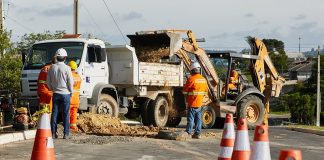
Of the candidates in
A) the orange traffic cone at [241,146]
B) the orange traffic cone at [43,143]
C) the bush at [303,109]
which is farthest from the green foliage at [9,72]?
the bush at [303,109]

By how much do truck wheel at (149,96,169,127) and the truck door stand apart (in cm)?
200

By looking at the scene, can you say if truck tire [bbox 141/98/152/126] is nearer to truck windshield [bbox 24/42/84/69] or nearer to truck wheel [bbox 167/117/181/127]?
truck wheel [bbox 167/117/181/127]

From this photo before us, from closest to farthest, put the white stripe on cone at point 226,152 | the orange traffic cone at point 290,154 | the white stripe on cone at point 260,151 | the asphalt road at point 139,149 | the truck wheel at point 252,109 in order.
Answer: the orange traffic cone at point 290,154 < the white stripe on cone at point 260,151 < the white stripe on cone at point 226,152 < the asphalt road at point 139,149 < the truck wheel at point 252,109

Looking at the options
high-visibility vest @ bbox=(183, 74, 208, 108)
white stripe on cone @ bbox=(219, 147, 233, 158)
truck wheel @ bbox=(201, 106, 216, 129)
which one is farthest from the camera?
truck wheel @ bbox=(201, 106, 216, 129)

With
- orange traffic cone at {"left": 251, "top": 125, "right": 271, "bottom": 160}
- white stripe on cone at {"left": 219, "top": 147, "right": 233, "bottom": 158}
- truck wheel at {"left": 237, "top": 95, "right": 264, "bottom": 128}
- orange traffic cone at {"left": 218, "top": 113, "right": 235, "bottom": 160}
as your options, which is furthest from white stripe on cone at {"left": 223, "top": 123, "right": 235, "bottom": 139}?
truck wheel at {"left": 237, "top": 95, "right": 264, "bottom": 128}

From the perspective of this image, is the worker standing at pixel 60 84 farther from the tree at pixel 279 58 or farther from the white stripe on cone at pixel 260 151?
the tree at pixel 279 58

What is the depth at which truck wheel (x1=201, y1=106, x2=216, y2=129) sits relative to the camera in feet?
60.0

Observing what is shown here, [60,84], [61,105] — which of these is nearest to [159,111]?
[61,105]

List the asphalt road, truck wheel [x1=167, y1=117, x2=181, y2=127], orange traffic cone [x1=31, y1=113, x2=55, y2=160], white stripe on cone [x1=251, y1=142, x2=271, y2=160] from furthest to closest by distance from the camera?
1. truck wheel [x1=167, y1=117, x2=181, y2=127]
2. the asphalt road
3. orange traffic cone [x1=31, y1=113, x2=55, y2=160]
4. white stripe on cone [x1=251, y1=142, x2=271, y2=160]

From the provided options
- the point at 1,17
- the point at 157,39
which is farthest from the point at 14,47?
the point at 157,39

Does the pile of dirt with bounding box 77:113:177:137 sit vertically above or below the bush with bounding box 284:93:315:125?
above

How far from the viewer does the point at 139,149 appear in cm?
1145

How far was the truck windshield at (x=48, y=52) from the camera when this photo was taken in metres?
15.6

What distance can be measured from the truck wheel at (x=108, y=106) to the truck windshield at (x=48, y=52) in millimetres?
1425
